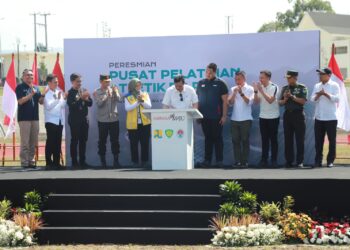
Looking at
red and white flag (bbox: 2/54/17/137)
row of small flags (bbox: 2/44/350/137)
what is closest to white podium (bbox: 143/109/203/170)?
row of small flags (bbox: 2/44/350/137)

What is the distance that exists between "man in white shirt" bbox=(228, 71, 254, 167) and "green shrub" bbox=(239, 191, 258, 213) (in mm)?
2645

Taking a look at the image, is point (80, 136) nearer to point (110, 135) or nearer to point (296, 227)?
point (110, 135)

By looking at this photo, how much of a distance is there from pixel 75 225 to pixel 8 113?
5.08 metres

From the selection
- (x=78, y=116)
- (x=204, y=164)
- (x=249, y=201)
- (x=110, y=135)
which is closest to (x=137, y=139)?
(x=110, y=135)

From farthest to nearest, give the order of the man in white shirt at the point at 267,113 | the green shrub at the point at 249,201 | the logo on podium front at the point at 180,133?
1. the man in white shirt at the point at 267,113
2. the logo on podium front at the point at 180,133
3. the green shrub at the point at 249,201

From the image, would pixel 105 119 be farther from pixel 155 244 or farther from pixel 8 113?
pixel 155 244

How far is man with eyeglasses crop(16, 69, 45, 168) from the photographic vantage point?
12.9 metres

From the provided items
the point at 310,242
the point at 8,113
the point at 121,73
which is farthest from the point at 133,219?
the point at 8,113

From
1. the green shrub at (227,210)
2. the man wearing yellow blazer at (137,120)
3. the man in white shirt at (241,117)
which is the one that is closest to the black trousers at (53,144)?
the man wearing yellow blazer at (137,120)

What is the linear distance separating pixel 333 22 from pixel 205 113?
5809 cm

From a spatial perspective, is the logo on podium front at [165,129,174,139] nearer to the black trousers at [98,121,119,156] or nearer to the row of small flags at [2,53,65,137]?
the black trousers at [98,121,119,156]

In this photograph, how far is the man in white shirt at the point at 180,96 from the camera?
12.5 metres

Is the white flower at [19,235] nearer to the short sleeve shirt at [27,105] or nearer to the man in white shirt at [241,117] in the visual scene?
the short sleeve shirt at [27,105]

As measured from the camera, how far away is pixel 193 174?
422 inches
